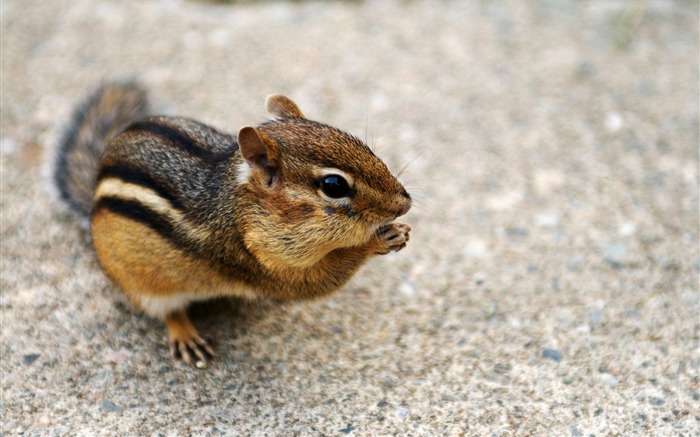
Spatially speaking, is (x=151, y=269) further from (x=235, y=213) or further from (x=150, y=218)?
(x=235, y=213)

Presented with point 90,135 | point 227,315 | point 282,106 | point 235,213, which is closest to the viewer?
point 235,213

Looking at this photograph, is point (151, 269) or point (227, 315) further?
point (227, 315)

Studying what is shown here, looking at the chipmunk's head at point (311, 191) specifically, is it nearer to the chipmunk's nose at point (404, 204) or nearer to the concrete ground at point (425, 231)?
the chipmunk's nose at point (404, 204)

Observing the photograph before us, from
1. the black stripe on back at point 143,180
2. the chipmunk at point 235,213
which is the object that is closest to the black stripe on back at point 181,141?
the chipmunk at point 235,213

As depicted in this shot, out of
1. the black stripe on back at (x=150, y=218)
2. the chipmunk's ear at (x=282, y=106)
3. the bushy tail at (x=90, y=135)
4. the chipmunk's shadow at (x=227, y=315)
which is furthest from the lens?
the bushy tail at (x=90, y=135)

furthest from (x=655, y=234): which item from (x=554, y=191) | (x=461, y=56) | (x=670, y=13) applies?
(x=670, y=13)

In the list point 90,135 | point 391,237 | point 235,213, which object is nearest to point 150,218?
point 235,213
